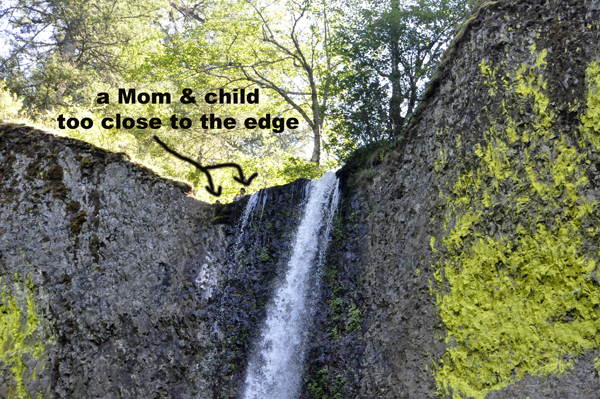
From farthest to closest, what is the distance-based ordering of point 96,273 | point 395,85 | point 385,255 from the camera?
point 395,85 < point 96,273 < point 385,255

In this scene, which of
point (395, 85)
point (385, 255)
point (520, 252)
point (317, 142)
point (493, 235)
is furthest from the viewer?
point (317, 142)

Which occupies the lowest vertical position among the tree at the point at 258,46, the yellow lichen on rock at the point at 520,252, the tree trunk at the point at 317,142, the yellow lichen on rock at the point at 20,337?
the yellow lichen on rock at the point at 20,337

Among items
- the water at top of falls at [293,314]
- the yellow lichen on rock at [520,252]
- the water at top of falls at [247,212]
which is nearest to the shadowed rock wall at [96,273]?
the water at top of falls at [247,212]

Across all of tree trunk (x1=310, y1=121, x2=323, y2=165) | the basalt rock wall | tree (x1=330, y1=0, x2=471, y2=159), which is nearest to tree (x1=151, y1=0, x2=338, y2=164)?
tree trunk (x1=310, y1=121, x2=323, y2=165)

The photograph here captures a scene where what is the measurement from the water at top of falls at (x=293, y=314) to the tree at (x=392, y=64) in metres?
1.73

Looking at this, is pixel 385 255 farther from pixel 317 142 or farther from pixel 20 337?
pixel 20 337

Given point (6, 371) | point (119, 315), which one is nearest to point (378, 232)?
point (119, 315)

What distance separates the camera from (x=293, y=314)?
10.9 meters

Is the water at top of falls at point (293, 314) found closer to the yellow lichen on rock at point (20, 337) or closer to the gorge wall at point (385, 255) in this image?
the gorge wall at point (385, 255)

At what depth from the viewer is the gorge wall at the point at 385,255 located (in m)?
6.64

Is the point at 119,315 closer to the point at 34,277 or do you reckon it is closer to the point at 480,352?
the point at 34,277

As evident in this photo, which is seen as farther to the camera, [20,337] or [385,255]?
[20,337]

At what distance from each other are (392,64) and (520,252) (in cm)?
732

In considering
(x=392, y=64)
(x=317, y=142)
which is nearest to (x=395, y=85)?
(x=392, y=64)
